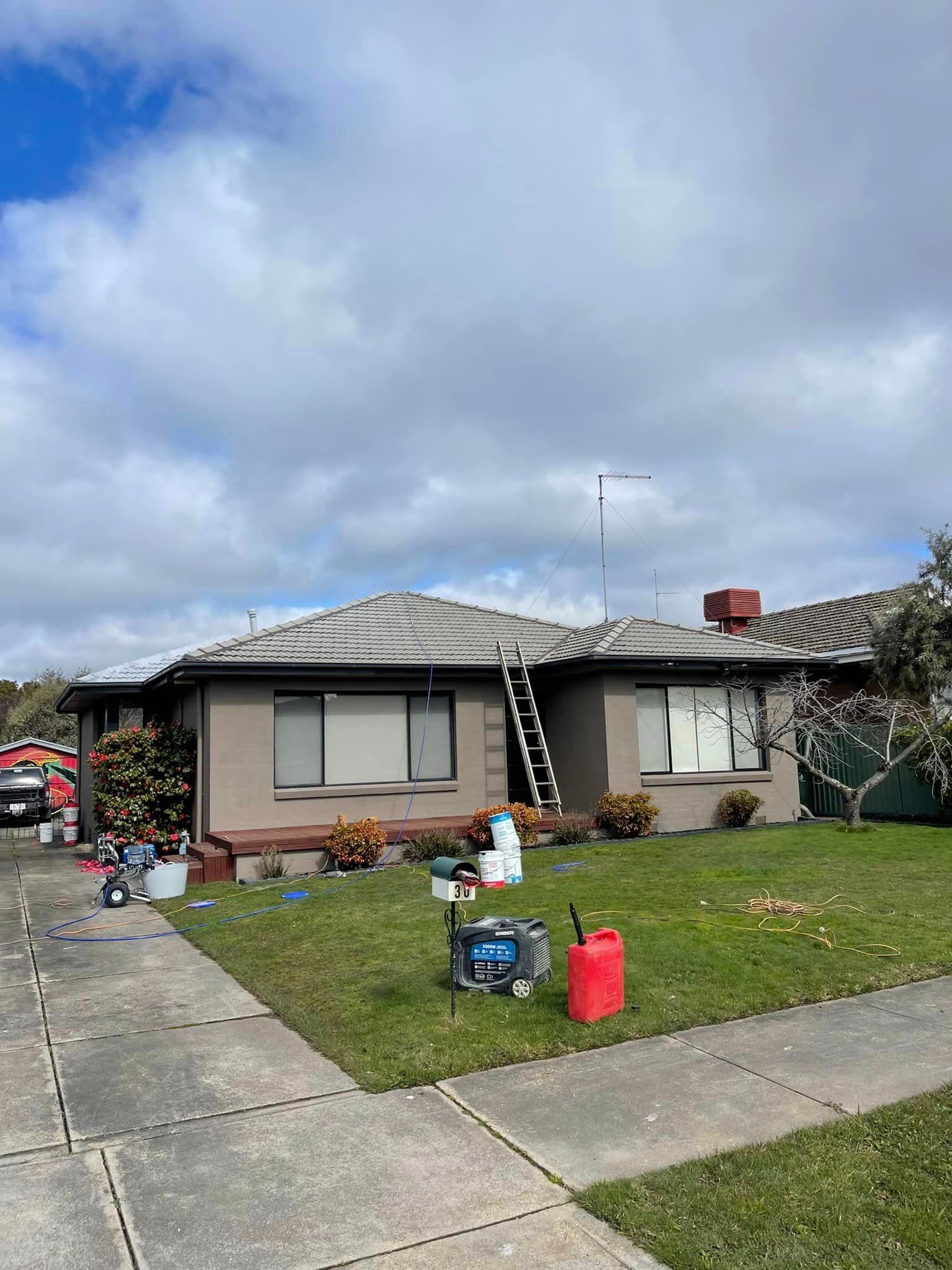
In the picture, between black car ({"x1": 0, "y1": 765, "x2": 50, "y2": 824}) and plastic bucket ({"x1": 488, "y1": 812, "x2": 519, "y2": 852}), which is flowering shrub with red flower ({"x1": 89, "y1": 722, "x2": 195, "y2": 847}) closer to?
plastic bucket ({"x1": 488, "y1": 812, "x2": 519, "y2": 852})

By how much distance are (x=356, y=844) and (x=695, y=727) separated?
721cm

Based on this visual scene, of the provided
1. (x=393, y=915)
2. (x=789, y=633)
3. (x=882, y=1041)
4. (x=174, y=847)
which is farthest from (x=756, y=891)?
(x=789, y=633)

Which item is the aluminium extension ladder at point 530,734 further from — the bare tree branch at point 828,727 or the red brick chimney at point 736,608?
the red brick chimney at point 736,608

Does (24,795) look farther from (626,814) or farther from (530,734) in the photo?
(626,814)

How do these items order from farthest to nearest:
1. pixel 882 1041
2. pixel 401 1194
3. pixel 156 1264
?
1. pixel 882 1041
2. pixel 401 1194
3. pixel 156 1264

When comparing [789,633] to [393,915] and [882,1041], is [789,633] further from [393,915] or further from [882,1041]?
[882,1041]

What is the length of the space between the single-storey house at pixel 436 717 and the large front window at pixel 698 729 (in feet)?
0.11

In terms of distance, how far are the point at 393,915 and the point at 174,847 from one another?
7.20 meters

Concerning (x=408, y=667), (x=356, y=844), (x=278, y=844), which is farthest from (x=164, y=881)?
(x=408, y=667)

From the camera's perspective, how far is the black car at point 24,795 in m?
27.0

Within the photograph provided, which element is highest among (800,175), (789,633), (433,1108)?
(800,175)

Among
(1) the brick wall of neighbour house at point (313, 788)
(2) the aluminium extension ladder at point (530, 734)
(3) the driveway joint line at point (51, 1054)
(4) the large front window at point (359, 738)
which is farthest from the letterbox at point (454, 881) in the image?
(2) the aluminium extension ladder at point (530, 734)

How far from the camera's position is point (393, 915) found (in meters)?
10.3

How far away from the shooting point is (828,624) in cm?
2545
